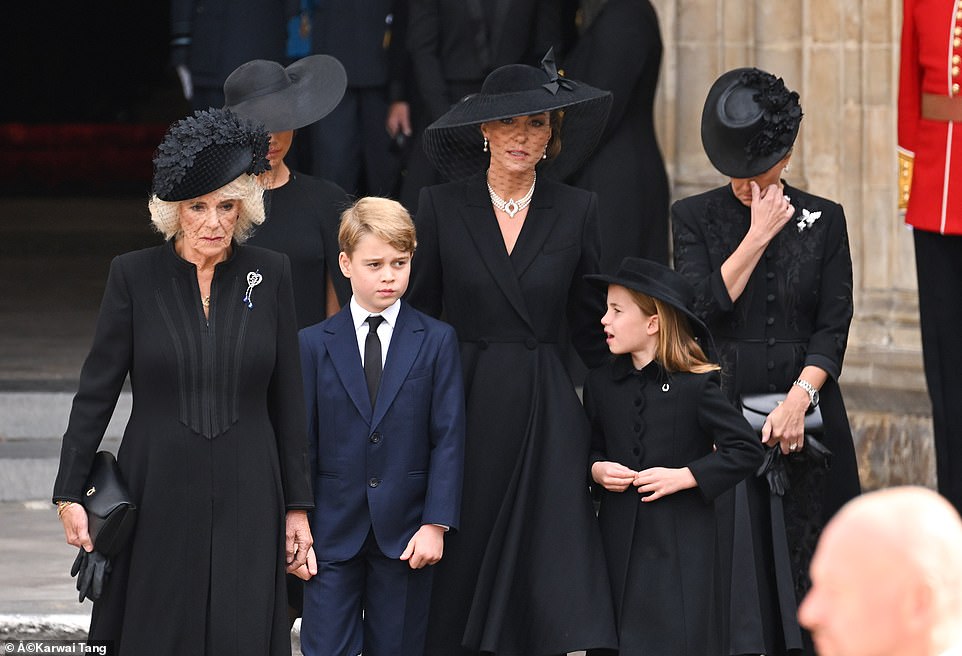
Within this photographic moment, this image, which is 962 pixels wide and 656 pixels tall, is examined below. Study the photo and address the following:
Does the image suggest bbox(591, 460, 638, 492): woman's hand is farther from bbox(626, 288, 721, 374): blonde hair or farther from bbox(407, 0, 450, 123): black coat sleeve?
bbox(407, 0, 450, 123): black coat sleeve

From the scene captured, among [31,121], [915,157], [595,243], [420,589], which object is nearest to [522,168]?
[595,243]

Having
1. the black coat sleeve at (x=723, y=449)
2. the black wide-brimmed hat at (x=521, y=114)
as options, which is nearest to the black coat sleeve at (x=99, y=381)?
the black wide-brimmed hat at (x=521, y=114)

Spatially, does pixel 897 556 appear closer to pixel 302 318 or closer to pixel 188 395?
pixel 188 395

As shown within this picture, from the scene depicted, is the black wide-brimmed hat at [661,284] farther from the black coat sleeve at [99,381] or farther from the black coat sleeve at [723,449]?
the black coat sleeve at [99,381]

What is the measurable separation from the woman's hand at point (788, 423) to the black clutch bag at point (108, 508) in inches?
67.7

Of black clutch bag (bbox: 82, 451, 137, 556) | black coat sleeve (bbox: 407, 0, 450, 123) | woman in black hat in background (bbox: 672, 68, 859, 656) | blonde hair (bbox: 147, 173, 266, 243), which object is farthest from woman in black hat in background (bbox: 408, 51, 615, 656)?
black coat sleeve (bbox: 407, 0, 450, 123)

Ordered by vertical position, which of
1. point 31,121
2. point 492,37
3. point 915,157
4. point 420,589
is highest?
point 31,121

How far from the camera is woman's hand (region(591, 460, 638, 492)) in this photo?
4641 millimetres

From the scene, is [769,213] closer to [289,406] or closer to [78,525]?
[289,406]

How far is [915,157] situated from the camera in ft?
18.9

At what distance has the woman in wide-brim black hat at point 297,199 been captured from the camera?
205 inches

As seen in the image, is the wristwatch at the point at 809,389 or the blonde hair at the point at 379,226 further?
the wristwatch at the point at 809,389

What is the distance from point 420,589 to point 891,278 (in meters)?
3.39

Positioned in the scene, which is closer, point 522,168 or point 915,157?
point 522,168
